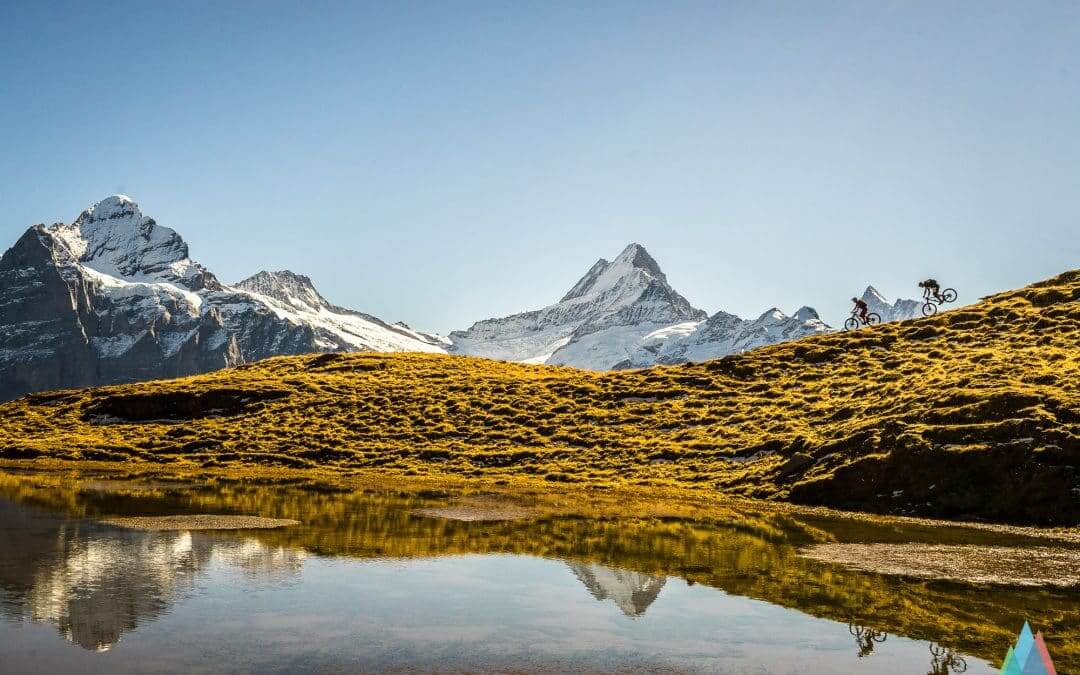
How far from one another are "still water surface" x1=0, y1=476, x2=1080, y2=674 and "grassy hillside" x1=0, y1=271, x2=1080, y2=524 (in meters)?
12.5

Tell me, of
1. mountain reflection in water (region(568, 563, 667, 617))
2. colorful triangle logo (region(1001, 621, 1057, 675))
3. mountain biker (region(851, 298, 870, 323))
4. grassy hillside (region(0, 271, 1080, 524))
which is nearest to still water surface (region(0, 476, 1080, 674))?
mountain reflection in water (region(568, 563, 667, 617))

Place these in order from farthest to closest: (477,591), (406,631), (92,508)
Answer: (92,508) < (477,591) < (406,631)

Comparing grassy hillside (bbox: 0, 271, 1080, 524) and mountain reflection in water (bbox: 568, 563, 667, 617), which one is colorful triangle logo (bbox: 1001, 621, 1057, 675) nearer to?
mountain reflection in water (bbox: 568, 563, 667, 617)

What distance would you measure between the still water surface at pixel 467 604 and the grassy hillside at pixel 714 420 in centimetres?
1249

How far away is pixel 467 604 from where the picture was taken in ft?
72.2

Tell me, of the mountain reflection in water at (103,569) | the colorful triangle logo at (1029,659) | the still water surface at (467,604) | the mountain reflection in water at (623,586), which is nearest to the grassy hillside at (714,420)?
the still water surface at (467,604)

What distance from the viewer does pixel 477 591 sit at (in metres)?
23.7

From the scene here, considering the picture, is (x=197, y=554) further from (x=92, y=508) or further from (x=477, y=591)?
(x=92, y=508)

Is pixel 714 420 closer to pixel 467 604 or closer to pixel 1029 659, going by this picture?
pixel 467 604

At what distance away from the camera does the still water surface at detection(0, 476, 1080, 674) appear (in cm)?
1714

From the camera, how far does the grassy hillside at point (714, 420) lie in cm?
4562

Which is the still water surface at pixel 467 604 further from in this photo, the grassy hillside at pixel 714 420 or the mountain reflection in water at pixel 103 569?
the grassy hillside at pixel 714 420

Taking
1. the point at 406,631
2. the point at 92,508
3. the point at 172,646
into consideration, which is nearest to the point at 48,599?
the point at 172,646

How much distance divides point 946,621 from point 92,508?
35.3m
